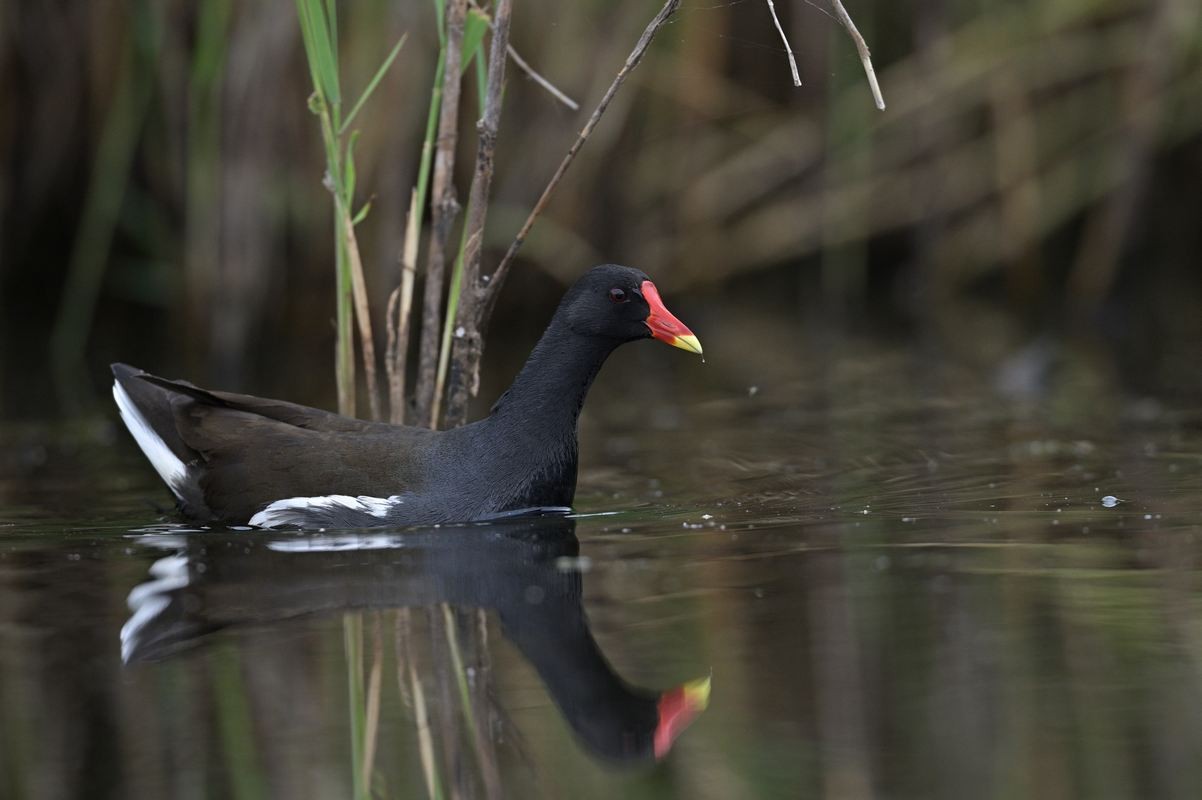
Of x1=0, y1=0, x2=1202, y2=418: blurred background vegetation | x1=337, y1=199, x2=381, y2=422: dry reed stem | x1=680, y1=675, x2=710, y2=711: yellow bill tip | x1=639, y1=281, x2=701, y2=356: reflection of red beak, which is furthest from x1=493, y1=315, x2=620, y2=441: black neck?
x1=0, y1=0, x2=1202, y2=418: blurred background vegetation

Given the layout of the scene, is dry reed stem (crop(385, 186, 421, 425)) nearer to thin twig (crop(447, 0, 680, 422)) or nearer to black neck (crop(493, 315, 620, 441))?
thin twig (crop(447, 0, 680, 422))

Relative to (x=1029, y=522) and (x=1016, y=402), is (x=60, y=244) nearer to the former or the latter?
(x=1016, y=402)

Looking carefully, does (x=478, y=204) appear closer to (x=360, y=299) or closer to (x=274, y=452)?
(x=360, y=299)

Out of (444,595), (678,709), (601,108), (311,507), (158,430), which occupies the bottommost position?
(678,709)

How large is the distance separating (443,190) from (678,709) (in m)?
2.31

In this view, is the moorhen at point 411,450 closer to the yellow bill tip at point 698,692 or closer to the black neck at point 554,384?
the black neck at point 554,384

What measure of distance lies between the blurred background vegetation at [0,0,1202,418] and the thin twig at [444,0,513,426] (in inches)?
69.2

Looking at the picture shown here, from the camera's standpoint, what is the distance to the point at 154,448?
470cm

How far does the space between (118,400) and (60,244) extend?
422 centimetres

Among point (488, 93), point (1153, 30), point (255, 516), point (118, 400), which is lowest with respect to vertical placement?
point (255, 516)

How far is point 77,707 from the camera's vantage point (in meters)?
2.79

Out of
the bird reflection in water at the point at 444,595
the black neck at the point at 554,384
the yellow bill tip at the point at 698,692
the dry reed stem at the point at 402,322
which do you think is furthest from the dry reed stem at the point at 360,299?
the yellow bill tip at the point at 698,692

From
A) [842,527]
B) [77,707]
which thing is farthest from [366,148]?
[77,707]

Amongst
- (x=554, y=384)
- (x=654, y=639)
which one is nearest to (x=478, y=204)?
(x=554, y=384)
